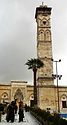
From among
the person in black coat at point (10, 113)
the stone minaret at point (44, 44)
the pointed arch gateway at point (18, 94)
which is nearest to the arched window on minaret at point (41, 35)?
the stone minaret at point (44, 44)

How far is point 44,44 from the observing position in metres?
54.6

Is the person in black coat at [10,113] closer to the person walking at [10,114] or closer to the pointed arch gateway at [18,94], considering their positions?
the person walking at [10,114]

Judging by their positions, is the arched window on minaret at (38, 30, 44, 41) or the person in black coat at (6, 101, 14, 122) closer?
the person in black coat at (6, 101, 14, 122)

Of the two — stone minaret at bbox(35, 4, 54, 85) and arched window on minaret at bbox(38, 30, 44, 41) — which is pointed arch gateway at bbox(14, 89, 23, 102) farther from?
arched window on minaret at bbox(38, 30, 44, 41)

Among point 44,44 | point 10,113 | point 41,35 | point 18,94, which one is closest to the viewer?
point 10,113

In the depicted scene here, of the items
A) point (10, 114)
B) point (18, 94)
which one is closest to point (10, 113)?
point (10, 114)

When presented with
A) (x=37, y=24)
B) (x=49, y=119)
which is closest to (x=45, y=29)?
(x=37, y=24)

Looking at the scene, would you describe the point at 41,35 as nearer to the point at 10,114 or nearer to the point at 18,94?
the point at 18,94

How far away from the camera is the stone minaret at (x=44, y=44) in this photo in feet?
175

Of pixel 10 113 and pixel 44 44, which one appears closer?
pixel 10 113

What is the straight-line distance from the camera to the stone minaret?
5324 centimetres

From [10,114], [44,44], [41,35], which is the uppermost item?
[41,35]

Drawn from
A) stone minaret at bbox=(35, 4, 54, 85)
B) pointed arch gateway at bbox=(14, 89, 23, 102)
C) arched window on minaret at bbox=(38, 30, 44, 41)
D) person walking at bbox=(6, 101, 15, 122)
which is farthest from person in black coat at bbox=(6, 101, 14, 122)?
pointed arch gateway at bbox=(14, 89, 23, 102)

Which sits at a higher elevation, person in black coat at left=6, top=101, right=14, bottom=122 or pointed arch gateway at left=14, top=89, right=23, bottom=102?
person in black coat at left=6, top=101, right=14, bottom=122
